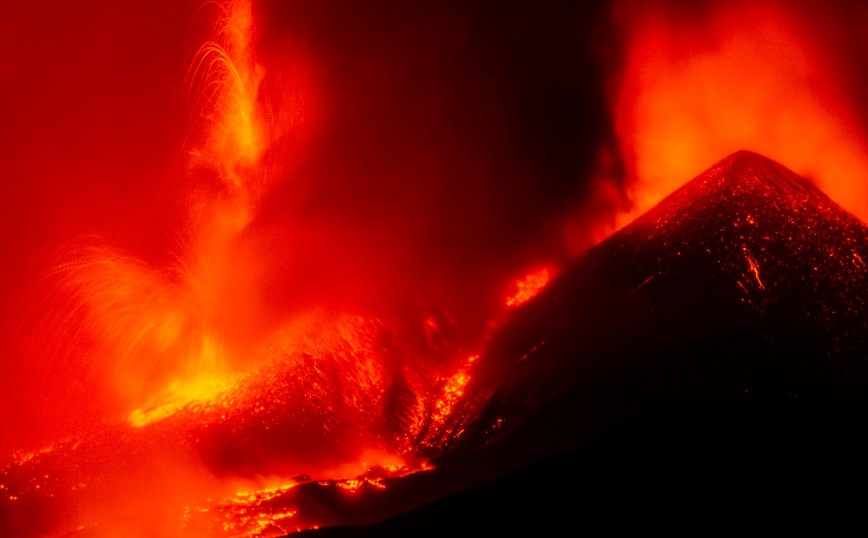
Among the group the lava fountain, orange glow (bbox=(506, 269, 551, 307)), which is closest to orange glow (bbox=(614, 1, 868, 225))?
the lava fountain

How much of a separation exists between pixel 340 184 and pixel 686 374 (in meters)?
9.52

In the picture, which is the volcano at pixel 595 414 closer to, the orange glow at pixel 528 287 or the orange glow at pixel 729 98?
the orange glow at pixel 528 287

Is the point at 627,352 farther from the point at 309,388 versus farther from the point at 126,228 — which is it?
the point at 126,228

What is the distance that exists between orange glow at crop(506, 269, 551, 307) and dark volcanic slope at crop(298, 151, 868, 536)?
1036 millimetres

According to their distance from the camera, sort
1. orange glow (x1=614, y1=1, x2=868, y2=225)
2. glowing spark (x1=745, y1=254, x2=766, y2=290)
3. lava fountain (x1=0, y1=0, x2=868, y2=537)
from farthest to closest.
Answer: orange glow (x1=614, y1=1, x2=868, y2=225) → lava fountain (x1=0, y1=0, x2=868, y2=537) → glowing spark (x1=745, y1=254, x2=766, y2=290)

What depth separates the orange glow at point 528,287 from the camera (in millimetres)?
14865

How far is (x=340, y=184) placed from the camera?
1708 cm

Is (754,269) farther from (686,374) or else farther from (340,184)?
(340,184)

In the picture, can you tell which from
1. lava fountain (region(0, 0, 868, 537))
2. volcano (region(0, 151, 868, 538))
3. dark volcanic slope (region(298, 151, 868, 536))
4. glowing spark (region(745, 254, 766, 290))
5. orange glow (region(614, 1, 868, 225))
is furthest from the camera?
orange glow (region(614, 1, 868, 225))

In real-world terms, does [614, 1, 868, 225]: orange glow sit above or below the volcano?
above

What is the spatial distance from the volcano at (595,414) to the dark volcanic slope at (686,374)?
0.03 m

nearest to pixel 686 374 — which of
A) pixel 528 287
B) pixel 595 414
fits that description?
pixel 595 414

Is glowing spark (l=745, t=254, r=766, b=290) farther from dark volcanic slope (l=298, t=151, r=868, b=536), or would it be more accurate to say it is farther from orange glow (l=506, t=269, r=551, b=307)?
orange glow (l=506, t=269, r=551, b=307)

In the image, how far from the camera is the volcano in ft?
26.5
